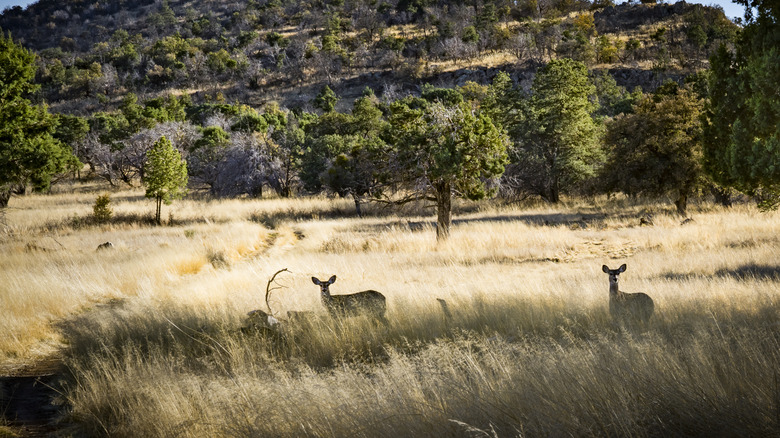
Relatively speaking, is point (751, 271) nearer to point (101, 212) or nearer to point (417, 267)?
point (417, 267)

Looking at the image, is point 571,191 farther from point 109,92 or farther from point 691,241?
point 109,92

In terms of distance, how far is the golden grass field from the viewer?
3.11m

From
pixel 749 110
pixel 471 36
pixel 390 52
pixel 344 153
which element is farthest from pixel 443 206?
pixel 471 36

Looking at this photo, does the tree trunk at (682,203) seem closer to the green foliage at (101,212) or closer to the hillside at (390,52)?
the green foliage at (101,212)

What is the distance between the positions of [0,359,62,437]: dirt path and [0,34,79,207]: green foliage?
1324 centimetres

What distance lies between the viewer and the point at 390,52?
7888cm

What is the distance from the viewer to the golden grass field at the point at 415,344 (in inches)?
122

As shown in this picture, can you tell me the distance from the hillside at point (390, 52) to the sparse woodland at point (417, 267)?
2624 cm

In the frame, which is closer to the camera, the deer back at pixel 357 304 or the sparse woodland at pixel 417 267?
the sparse woodland at pixel 417 267

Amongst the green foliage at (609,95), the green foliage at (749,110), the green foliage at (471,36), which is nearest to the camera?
the green foliage at (749,110)

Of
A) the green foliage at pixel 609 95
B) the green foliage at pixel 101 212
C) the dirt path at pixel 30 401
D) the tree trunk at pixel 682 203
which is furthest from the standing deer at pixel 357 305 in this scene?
the green foliage at pixel 609 95

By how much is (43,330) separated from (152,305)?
4.85ft

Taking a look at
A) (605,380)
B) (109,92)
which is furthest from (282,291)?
(109,92)

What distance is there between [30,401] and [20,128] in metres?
14.9
